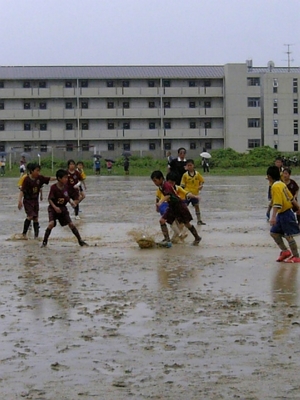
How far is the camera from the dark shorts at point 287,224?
12.2m

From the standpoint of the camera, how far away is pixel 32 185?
16.1m

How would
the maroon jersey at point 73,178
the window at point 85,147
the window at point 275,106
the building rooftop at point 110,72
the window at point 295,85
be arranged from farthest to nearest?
the window at point 295,85 < the window at point 275,106 < the building rooftop at point 110,72 < the window at point 85,147 < the maroon jersey at point 73,178

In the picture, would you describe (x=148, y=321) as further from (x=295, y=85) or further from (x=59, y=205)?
(x=295, y=85)

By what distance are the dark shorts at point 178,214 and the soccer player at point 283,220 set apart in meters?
2.39

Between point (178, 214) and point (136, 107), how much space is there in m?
70.5

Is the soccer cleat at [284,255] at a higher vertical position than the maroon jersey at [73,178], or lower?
lower

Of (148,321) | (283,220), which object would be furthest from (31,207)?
(148,321)

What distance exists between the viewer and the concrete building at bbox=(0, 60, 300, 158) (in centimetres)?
8350

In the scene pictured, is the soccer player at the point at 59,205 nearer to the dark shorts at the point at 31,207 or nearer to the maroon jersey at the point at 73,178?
the dark shorts at the point at 31,207

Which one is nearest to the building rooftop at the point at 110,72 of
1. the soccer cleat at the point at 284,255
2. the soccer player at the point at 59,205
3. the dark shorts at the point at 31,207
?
the dark shorts at the point at 31,207

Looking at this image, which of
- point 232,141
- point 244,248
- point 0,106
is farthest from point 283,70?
point 244,248

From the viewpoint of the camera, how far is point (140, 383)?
5.95m

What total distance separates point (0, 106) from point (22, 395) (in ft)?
263

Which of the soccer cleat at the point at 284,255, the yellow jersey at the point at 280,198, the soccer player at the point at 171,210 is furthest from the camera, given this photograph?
the soccer player at the point at 171,210
